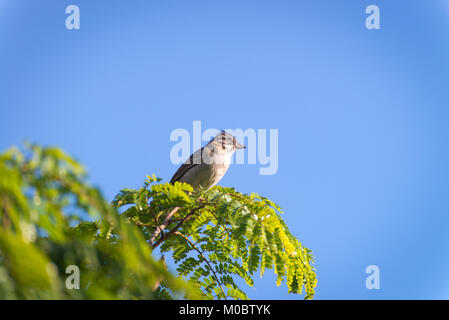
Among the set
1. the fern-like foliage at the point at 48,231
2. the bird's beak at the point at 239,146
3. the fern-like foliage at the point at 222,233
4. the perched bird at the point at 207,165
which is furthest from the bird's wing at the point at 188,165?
the fern-like foliage at the point at 48,231

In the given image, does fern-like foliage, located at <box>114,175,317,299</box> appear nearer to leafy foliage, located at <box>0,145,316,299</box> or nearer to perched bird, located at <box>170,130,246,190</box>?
leafy foliage, located at <box>0,145,316,299</box>

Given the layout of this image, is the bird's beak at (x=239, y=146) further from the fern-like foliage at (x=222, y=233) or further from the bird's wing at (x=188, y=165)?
the fern-like foliage at (x=222, y=233)

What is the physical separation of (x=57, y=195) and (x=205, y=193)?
2743 millimetres

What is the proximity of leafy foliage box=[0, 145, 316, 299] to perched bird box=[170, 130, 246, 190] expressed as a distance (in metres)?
3.13

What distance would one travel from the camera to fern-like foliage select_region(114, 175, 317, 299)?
135 inches

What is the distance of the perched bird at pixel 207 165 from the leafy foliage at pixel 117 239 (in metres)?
3.13

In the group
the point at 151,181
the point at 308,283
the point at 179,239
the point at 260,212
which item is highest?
A: the point at 151,181

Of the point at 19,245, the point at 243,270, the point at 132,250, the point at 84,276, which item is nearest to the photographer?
the point at 19,245

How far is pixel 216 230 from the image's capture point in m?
4.17

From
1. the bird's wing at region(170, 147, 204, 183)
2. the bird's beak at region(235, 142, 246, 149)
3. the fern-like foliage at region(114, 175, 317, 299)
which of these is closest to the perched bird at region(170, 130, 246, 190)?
the bird's wing at region(170, 147, 204, 183)

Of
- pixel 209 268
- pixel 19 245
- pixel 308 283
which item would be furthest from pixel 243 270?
pixel 19 245

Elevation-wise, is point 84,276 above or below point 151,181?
below

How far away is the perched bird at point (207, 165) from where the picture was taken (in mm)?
7434

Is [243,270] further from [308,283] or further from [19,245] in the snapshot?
[19,245]
